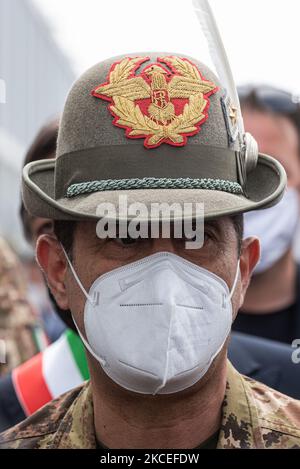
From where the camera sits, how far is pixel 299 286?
4762 millimetres

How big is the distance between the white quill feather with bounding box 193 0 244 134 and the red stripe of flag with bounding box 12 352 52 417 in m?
1.57

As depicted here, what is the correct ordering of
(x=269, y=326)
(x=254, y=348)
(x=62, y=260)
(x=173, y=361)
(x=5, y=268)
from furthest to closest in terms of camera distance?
(x=5, y=268) → (x=269, y=326) → (x=254, y=348) → (x=62, y=260) → (x=173, y=361)

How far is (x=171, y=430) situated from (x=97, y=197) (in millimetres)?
756

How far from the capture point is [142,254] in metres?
2.38

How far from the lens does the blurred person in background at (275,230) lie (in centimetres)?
464

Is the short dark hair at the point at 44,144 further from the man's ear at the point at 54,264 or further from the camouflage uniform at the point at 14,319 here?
the camouflage uniform at the point at 14,319

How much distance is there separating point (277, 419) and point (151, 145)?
95cm

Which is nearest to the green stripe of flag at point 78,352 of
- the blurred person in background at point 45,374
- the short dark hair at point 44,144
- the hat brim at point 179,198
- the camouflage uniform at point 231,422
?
the blurred person in background at point 45,374

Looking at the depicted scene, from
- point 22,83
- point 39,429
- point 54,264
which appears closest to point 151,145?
point 54,264

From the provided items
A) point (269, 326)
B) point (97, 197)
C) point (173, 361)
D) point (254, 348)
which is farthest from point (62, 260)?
point (269, 326)

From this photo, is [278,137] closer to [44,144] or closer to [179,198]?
[44,144]
